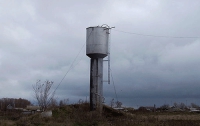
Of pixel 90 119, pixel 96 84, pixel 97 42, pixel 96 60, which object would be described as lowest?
pixel 90 119

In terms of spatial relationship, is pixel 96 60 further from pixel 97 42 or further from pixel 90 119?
pixel 90 119

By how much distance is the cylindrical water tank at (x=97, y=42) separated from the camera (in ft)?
97.8

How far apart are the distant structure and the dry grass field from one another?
1.47 m

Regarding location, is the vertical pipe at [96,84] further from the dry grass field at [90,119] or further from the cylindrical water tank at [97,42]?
the dry grass field at [90,119]

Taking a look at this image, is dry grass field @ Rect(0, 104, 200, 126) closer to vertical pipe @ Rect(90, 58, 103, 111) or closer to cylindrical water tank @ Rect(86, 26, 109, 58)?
vertical pipe @ Rect(90, 58, 103, 111)

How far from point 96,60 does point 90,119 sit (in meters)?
6.39

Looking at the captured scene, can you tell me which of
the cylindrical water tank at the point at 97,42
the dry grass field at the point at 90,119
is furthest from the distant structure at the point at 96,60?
the dry grass field at the point at 90,119

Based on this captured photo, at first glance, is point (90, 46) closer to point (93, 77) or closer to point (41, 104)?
point (93, 77)

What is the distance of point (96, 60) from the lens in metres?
30.2

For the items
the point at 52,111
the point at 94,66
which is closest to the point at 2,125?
the point at 52,111

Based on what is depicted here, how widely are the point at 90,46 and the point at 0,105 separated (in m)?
43.0

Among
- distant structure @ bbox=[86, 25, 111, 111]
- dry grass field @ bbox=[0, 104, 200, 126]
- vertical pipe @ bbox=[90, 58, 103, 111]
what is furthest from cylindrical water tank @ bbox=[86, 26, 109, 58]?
dry grass field @ bbox=[0, 104, 200, 126]

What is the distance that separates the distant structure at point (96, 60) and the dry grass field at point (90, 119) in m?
1.47

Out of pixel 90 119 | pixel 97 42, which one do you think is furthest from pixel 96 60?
pixel 90 119
